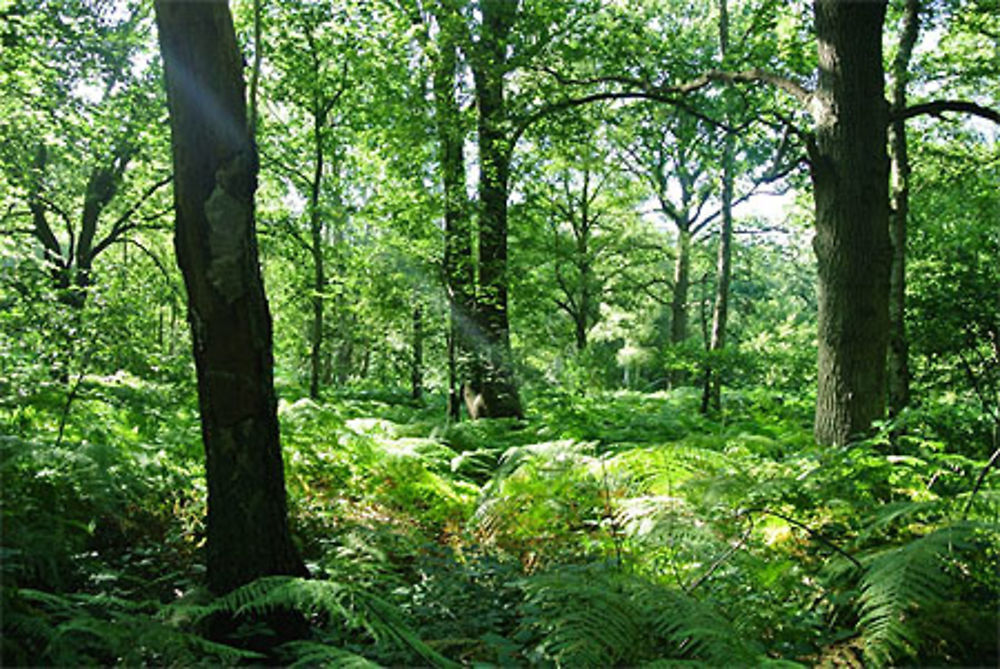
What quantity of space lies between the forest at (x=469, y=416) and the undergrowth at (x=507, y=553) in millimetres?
23

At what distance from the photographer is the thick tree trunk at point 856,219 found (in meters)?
4.73

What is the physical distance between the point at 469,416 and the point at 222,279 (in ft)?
23.0

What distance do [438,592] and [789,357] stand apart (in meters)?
11.4

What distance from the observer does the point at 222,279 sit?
2.61 metres

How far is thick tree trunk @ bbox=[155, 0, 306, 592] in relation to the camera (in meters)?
2.61

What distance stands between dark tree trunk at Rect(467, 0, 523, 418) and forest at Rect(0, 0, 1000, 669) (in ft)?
0.20

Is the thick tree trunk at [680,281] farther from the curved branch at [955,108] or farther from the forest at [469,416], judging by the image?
the curved branch at [955,108]

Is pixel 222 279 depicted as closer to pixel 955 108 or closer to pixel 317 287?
pixel 955 108

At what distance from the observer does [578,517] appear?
3.96 meters

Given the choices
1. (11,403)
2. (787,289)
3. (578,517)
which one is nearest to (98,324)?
(11,403)

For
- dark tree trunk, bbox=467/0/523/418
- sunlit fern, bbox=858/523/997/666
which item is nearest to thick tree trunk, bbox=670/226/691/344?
dark tree trunk, bbox=467/0/523/418

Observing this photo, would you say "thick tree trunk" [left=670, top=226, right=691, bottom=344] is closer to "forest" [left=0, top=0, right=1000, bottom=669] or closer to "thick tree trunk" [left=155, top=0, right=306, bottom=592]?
"forest" [left=0, top=0, right=1000, bottom=669]

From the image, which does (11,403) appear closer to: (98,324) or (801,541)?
(98,324)

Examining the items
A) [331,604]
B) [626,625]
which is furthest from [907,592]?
[331,604]
